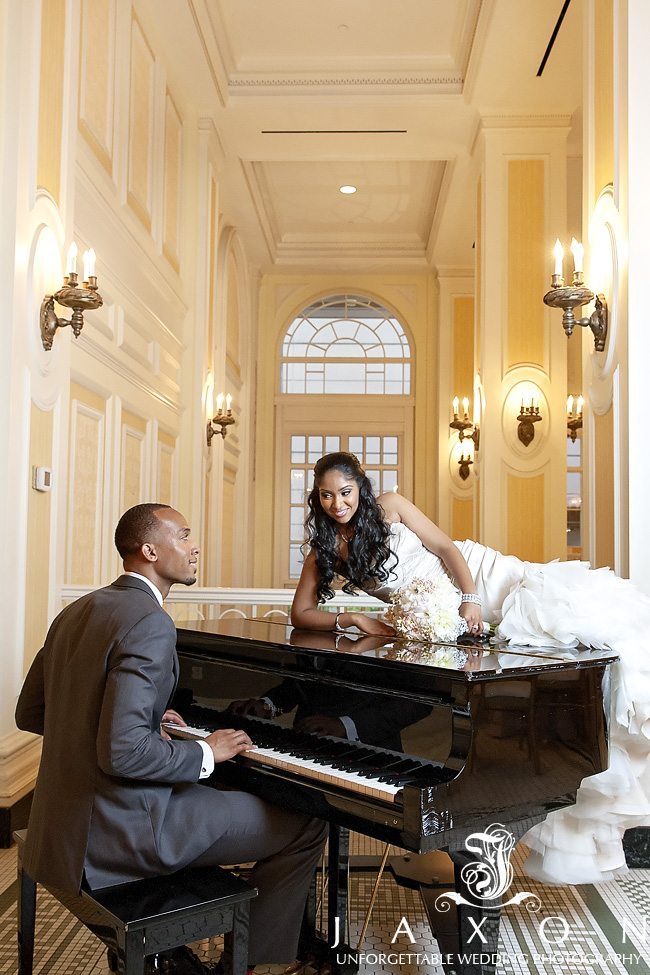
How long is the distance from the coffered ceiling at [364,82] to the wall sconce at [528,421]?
2391 millimetres

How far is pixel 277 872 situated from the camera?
235cm

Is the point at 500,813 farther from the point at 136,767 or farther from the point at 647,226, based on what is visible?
the point at 647,226

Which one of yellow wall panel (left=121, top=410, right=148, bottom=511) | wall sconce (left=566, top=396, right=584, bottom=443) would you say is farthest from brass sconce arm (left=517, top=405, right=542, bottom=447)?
yellow wall panel (left=121, top=410, right=148, bottom=511)

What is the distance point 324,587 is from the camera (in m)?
3.22

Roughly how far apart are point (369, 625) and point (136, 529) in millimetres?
1061

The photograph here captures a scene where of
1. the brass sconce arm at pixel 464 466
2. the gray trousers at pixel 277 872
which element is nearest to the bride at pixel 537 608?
the gray trousers at pixel 277 872

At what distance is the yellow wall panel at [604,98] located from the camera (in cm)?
430

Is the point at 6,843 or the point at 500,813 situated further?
the point at 6,843

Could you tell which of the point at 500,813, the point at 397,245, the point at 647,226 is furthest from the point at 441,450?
the point at 500,813

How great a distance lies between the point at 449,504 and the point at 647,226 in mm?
7287

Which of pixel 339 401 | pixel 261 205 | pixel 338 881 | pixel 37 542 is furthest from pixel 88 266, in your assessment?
pixel 339 401

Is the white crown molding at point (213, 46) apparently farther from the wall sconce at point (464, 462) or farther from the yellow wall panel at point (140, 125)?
the wall sconce at point (464, 462)

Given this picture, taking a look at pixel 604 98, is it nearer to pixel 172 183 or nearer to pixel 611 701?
pixel 611 701

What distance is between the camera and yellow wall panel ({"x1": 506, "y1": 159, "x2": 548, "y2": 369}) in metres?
7.20
